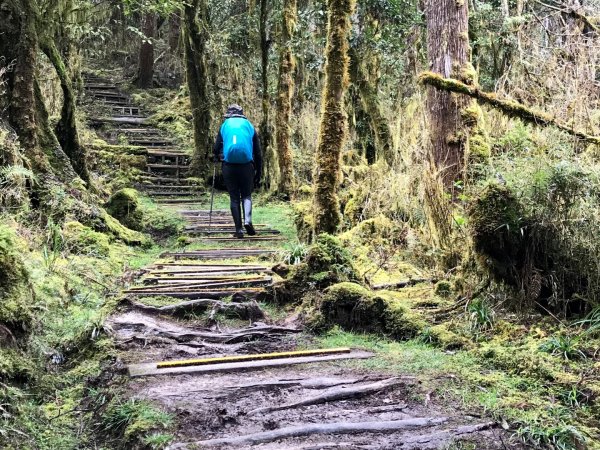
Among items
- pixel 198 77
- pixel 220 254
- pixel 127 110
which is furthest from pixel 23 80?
pixel 127 110

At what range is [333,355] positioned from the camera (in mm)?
4270

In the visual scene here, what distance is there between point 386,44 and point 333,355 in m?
9.72

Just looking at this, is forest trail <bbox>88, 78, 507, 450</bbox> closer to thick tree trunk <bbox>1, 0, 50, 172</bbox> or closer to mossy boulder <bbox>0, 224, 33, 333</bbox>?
mossy boulder <bbox>0, 224, 33, 333</bbox>

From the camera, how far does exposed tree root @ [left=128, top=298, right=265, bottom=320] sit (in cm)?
532

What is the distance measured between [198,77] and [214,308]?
12.7 meters

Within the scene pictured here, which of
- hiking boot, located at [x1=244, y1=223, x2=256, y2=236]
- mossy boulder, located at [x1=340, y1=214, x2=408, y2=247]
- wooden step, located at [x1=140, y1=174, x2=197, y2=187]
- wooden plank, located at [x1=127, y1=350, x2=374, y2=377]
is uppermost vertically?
wooden step, located at [x1=140, y1=174, x2=197, y2=187]

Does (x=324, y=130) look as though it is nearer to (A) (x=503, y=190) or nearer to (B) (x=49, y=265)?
(A) (x=503, y=190)

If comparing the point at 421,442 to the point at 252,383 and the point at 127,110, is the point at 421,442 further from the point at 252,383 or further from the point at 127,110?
the point at 127,110

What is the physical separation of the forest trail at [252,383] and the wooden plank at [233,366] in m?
0.01

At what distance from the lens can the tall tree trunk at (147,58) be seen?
82.2 ft

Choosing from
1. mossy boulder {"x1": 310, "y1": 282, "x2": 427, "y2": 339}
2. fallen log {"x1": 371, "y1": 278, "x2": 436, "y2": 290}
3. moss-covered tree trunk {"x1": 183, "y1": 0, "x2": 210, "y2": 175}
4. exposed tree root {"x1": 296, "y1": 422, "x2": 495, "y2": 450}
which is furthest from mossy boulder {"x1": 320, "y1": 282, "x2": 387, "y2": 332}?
moss-covered tree trunk {"x1": 183, "y1": 0, "x2": 210, "y2": 175}

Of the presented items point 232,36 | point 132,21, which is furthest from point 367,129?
point 132,21

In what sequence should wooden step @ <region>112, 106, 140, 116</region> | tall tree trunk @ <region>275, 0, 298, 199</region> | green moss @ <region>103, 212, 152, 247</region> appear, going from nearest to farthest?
1. green moss @ <region>103, 212, 152, 247</region>
2. tall tree trunk @ <region>275, 0, 298, 199</region>
3. wooden step @ <region>112, 106, 140, 116</region>

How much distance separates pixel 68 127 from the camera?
405 inches
